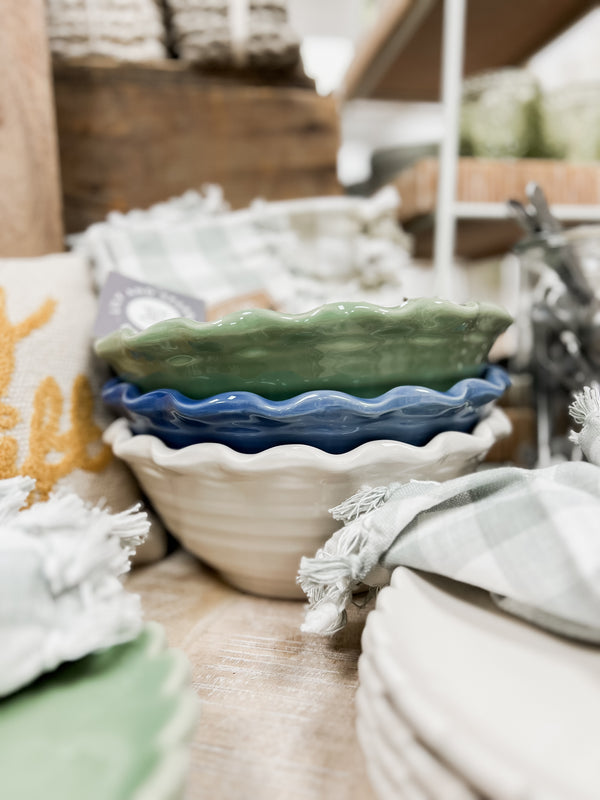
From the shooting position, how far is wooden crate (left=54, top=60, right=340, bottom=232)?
65 centimetres

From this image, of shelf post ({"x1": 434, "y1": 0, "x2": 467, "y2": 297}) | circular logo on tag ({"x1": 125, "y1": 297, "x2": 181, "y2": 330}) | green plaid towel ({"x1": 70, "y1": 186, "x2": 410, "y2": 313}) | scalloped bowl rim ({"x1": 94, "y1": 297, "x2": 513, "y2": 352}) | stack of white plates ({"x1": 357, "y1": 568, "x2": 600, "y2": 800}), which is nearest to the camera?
stack of white plates ({"x1": 357, "y1": 568, "x2": 600, "y2": 800})

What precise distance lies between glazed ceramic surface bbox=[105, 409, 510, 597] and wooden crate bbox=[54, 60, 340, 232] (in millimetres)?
400

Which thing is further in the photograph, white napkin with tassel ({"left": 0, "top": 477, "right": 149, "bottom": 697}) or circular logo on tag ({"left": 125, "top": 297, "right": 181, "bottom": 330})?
circular logo on tag ({"left": 125, "top": 297, "right": 181, "bottom": 330})

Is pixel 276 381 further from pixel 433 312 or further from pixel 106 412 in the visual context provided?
pixel 106 412

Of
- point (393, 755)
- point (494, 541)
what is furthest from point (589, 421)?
point (393, 755)

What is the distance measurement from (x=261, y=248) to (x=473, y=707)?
1.94 feet

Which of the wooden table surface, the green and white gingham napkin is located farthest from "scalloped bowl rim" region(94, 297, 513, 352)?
the wooden table surface

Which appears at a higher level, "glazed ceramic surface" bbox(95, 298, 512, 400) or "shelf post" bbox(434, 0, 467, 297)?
"shelf post" bbox(434, 0, 467, 297)

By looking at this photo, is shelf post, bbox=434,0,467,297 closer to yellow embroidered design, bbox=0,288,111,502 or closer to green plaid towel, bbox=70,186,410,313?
green plaid towel, bbox=70,186,410,313

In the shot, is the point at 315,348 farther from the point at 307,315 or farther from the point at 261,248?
the point at 261,248

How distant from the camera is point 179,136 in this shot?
692mm

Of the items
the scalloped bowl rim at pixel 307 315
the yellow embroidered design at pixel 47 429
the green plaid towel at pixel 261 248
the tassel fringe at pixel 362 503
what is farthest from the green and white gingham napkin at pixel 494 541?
the green plaid towel at pixel 261 248

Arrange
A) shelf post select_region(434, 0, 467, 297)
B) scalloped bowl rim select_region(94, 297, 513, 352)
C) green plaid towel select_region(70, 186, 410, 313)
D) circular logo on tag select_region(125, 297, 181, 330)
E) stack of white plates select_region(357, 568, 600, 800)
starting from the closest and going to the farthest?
stack of white plates select_region(357, 568, 600, 800) → scalloped bowl rim select_region(94, 297, 513, 352) → circular logo on tag select_region(125, 297, 181, 330) → green plaid towel select_region(70, 186, 410, 313) → shelf post select_region(434, 0, 467, 297)

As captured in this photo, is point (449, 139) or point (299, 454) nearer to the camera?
point (299, 454)
